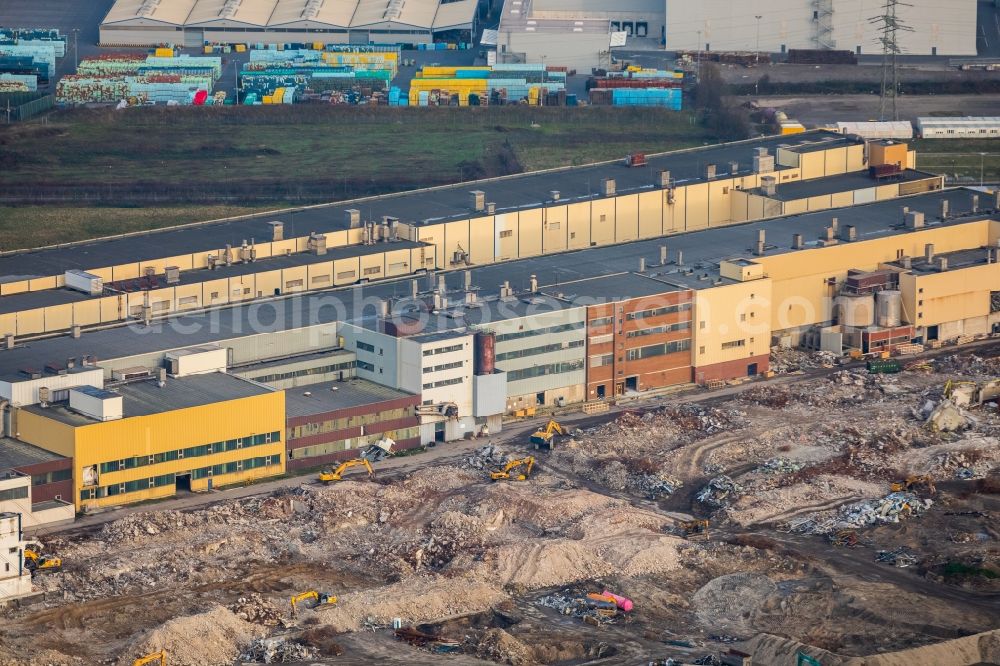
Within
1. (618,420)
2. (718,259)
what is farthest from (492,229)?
(618,420)

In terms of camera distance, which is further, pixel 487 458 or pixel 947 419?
pixel 947 419

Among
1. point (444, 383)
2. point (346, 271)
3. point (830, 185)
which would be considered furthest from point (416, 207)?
point (830, 185)

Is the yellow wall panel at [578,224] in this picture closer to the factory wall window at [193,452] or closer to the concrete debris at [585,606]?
the factory wall window at [193,452]

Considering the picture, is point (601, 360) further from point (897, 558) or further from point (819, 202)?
point (819, 202)

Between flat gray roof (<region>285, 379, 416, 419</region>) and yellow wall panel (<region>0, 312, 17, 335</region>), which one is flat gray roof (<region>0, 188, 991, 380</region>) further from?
flat gray roof (<region>285, 379, 416, 419</region>)

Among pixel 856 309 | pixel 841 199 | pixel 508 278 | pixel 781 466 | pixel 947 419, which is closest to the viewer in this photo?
pixel 781 466

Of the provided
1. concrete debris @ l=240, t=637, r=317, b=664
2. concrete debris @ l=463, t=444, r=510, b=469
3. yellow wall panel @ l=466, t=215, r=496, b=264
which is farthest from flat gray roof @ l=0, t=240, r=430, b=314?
concrete debris @ l=240, t=637, r=317, b=664
